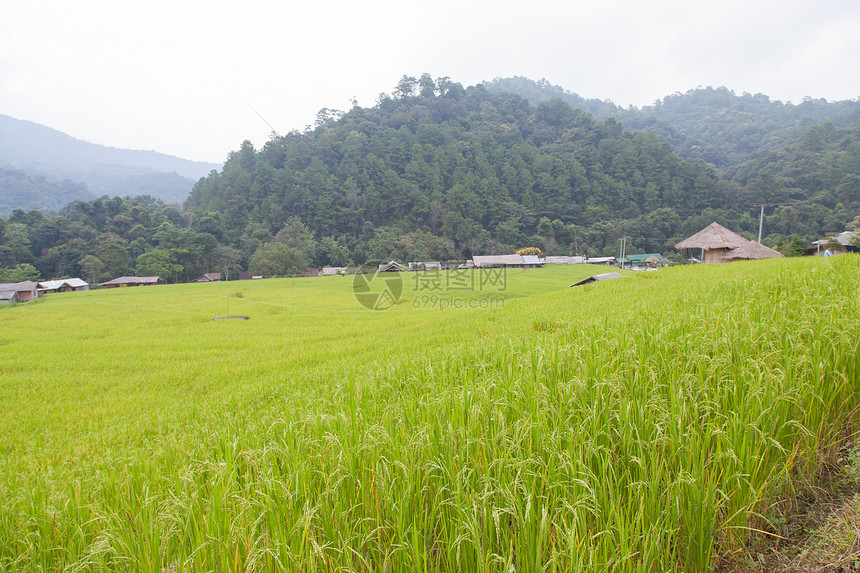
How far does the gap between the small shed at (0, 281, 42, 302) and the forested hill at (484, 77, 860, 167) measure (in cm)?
13771

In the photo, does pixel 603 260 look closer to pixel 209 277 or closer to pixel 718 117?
pixel 209 277

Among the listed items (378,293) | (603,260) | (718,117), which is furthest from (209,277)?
(718,117)

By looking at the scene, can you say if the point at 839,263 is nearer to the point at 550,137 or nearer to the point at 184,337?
the point at 184,337

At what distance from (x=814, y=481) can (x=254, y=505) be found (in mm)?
3008

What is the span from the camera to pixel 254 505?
6.65 ft

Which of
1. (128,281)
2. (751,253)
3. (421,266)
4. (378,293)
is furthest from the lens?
(421,266)

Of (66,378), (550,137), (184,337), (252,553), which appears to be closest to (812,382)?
(252,553)

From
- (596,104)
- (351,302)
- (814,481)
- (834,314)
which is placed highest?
(596,104)

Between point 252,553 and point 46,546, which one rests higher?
point 252,553

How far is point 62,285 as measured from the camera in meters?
46.7

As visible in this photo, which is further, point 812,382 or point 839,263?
point 839,263

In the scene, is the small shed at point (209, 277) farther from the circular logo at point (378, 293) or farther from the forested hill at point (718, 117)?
the forested hill at point (718, 117)

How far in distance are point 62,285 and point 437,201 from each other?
6051 centimetres

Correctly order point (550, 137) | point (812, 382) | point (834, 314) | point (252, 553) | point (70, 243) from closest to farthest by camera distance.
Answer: point (252, 553)
point (812, 382)
point (834, 314)
point (70, 243)
point (550, 137)
